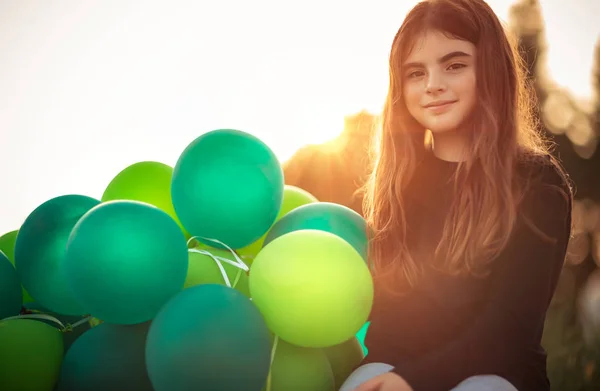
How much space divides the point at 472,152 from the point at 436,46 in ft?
1.54

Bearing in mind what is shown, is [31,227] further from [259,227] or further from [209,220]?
[259,227]

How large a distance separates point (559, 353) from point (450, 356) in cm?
676

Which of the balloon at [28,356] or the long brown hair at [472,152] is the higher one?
the long brown hair at [472,152]

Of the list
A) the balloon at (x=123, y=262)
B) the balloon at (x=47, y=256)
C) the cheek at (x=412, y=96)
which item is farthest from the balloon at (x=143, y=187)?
the cheek at (x=412, y=96)

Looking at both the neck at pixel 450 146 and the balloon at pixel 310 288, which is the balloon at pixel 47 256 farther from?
the neck at pixel 450 146

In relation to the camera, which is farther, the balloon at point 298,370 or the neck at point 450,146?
the neck at point 450,146

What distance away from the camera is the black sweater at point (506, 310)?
175 cm

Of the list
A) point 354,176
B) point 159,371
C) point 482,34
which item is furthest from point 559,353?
point 159,371

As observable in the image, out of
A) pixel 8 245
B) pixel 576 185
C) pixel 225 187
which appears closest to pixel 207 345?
pixel 225 187

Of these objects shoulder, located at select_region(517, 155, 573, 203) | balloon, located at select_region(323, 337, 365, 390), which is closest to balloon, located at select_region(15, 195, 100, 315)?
balloon, located at select_region(323, 337, 365, 390)

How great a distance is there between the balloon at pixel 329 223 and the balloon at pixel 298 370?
0.49 metres

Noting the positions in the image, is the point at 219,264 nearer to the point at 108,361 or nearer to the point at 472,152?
the point at 108,361

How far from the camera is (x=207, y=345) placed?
1.61 meters

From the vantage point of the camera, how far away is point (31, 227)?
2.19 m
